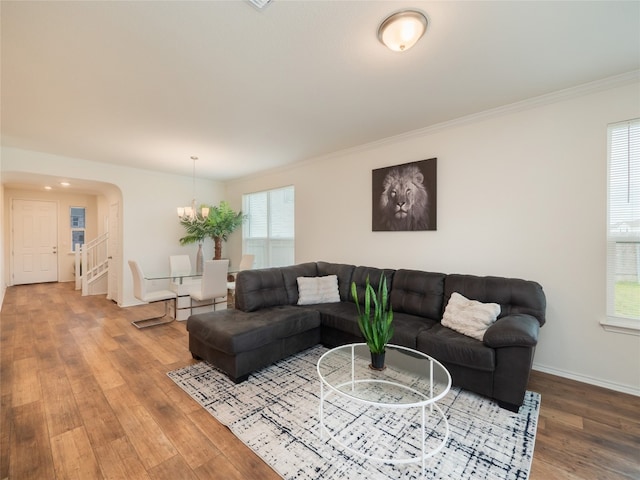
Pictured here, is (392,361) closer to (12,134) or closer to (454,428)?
(454,428)

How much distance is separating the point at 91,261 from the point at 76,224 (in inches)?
81.0

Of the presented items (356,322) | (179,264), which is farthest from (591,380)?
(179,264)

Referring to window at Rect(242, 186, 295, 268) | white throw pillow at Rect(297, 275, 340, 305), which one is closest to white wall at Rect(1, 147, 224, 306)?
window at Rect(242, 186, 295, 268)

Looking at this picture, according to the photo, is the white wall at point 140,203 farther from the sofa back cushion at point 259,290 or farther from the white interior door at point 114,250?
the sofa back cushion at point 259,290

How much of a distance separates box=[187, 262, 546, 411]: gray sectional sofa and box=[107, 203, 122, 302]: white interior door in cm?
376

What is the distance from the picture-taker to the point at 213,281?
3.91m

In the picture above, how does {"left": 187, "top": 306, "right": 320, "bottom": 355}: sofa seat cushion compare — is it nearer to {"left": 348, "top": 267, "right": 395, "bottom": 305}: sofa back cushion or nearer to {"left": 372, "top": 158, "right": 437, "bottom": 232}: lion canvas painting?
{"left": 348, "top": 267, "right": 395, "bottom": 305}: sofa back cushion

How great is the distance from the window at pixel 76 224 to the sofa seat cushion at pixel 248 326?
25.3ft

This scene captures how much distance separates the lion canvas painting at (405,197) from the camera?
3.38 m

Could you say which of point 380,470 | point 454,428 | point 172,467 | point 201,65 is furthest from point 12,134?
point 454,428

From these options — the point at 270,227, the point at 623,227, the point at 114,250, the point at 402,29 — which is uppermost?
the point at 402,29

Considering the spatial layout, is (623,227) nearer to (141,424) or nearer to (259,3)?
(259,3)

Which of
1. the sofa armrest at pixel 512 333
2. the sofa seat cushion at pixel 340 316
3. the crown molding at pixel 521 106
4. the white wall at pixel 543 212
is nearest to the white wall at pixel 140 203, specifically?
the crown molding at pixel 521 106

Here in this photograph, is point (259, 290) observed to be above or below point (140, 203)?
below
